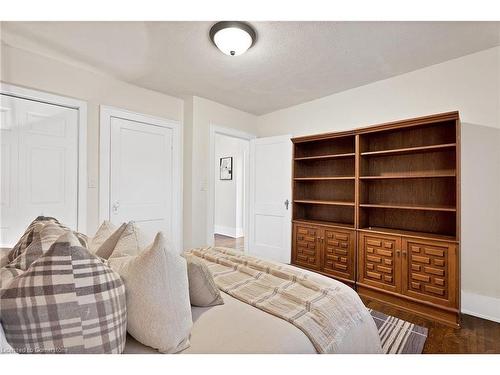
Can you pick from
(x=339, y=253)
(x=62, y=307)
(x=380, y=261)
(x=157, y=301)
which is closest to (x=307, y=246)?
(x=339, y=253)

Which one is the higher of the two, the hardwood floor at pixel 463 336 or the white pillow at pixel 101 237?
the white pillow at pixel 101 237

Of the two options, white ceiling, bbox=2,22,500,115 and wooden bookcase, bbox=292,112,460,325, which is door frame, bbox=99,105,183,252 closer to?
white ceiling, bbox=2,22,500,115

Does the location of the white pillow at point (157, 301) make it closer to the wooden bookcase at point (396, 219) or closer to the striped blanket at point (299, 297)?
the striped blanket at point (299, 297)

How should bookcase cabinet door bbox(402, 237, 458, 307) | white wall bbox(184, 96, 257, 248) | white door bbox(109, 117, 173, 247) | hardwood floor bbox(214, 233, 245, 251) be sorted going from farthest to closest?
1. hardwood floor bbox(214, 233, 245, 251)
2. white wall bbox(184, 96, 257, 248)
3. white door bbox(109, 117, 173, 247)
4. bookcase cabinet door bbox(402, 237, 458, 307)

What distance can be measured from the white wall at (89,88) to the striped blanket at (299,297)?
2.05 meters

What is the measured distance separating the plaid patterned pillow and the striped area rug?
5.96 feet

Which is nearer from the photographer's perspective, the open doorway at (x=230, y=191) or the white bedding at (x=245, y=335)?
the white bedding at (x=245, y=335)

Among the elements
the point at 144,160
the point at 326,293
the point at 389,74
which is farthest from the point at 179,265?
the point at 389,74

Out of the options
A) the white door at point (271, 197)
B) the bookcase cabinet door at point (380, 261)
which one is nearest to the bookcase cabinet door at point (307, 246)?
the white door at point (271, 197)

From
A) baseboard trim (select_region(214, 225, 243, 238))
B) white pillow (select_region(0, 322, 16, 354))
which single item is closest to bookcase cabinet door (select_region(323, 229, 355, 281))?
white pillow (select_region(0, 322, 16, 354))

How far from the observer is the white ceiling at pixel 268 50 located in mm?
2045

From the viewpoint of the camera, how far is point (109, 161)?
119 inches

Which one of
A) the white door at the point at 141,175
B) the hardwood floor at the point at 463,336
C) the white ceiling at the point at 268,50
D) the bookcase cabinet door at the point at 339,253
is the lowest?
the hardwood floor at the point at 463,336

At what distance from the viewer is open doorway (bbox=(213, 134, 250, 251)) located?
242 inches
